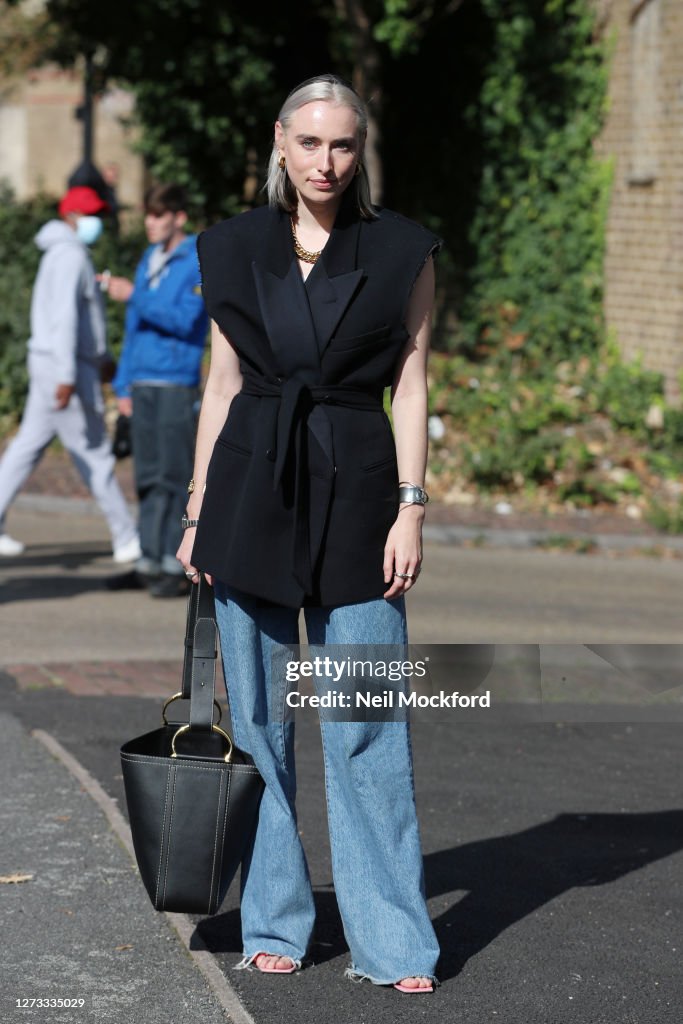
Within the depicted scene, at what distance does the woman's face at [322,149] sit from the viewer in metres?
3.63

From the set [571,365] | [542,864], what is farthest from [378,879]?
[571,365]

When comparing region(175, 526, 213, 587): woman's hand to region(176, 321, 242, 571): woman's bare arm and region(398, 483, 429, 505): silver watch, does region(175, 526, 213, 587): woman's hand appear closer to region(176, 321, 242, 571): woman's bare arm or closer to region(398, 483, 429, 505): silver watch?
region(176, 321, 242, 571): woman's bare arm

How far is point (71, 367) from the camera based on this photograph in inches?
378

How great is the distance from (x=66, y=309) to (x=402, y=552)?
244 inches

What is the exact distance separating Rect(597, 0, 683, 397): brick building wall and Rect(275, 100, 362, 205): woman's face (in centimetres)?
1210

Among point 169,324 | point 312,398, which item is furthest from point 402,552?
point 169,324

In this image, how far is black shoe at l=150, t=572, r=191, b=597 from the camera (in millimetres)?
9203

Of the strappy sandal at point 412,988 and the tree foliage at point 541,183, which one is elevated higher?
the tree foliage at point 541,183

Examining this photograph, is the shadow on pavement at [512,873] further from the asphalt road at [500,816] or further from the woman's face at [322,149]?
the woman's face at [322,149]

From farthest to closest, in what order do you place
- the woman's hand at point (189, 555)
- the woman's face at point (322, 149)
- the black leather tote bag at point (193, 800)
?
1. the woman's hand at point (189, 555)
2. the black leather tote bag at point (193, 800)
3. the woman's face at point (322, 149)

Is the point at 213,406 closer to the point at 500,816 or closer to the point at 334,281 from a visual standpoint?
the point at 334,281

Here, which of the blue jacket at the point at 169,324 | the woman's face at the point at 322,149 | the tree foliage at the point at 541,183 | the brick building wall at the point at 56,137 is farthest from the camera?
the brick building wall at the point at 56,137

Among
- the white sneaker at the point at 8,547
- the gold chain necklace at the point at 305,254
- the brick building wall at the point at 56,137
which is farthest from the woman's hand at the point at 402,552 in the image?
the brick building wall at the point at 56,137

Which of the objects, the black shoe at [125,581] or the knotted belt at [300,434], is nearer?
the knotted belt at [300,434]
